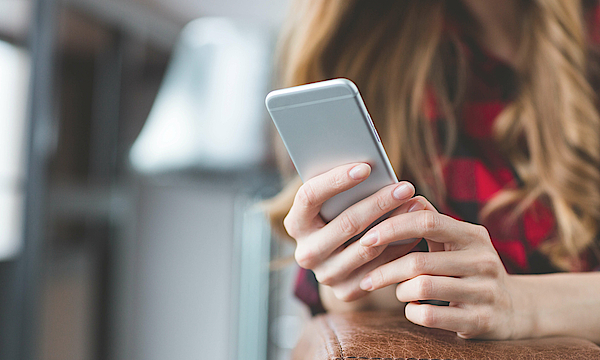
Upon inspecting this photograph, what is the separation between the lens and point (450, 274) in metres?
0.36

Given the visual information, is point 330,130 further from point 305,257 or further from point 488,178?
point 488,178

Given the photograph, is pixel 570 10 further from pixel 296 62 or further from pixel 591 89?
pixel 296 62

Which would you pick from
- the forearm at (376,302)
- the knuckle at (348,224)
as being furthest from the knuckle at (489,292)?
the forearm at (376,302)

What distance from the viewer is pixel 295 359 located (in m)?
0.56

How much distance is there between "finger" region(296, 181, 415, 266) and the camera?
36 cm

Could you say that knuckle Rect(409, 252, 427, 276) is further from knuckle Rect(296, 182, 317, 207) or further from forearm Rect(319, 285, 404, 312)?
forearm Rect(319, 285, 404, 312)

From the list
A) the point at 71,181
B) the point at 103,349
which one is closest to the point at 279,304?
the point at 103,349

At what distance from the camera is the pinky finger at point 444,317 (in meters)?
0.36

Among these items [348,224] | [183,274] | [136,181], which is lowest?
[183,274]

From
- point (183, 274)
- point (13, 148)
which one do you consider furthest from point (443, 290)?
point (183, 274)

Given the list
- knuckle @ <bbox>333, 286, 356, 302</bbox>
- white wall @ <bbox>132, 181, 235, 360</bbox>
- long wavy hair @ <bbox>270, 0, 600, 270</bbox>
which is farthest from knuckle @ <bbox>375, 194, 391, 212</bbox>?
white wall @ <bbox>132, 181, 235, 360</bbox>

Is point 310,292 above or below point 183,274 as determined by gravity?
above

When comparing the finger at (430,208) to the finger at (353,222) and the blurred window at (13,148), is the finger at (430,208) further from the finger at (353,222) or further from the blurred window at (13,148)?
the blurred window at (13,148)

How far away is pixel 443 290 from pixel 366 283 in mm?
69
